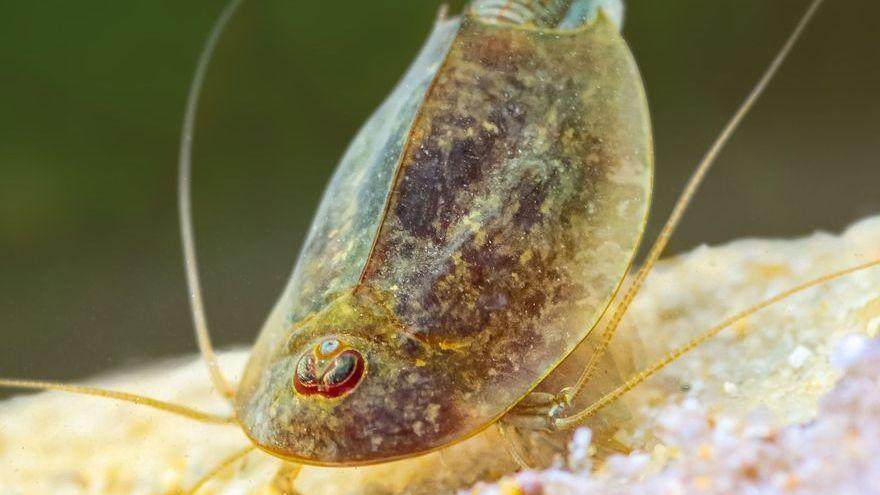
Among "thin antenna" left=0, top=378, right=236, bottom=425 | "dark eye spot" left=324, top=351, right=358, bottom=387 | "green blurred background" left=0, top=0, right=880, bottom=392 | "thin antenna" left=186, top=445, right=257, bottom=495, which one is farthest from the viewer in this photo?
"green blurred background" left=0, top=0, right=880, bottom=392

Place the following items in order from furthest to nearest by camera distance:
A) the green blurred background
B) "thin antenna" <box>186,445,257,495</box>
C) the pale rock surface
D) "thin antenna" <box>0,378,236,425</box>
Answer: the green blurred background, "thin antenna" <box>186,445,257,495</box>, "thin antenna" <box>0,378,236,425</box>, the pale rock surface

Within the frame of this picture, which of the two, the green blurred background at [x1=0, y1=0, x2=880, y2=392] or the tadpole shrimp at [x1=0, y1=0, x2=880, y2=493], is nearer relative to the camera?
the tadpole shrimp at [x1=0, y1=0, x2=880, y2=493]

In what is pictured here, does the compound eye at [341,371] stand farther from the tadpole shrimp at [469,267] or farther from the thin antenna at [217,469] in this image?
the thin antenna at [217,469]

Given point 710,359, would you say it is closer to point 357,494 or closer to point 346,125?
point 357,494

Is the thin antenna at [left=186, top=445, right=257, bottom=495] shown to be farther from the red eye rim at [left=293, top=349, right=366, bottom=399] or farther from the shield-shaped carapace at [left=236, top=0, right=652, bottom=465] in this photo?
the red eye rim at [left=293, top=349, right=366, bottom=399]

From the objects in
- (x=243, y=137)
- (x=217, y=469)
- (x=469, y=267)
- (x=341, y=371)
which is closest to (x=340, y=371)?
(x=341, y=371)

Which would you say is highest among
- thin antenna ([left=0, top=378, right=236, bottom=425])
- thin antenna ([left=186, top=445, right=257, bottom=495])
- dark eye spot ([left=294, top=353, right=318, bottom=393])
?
dark eye spot ([left=294, top=353, right=318, bottom=393])

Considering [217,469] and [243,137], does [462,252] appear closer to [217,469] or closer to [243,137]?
[217,469]

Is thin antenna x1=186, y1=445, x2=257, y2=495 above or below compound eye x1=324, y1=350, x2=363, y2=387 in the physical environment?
below

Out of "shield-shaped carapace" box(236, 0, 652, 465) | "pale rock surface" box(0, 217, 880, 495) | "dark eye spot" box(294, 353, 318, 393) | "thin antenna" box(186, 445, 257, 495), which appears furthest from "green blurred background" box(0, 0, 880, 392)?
"dark eye spot" box(294, 353, 318, 393)
